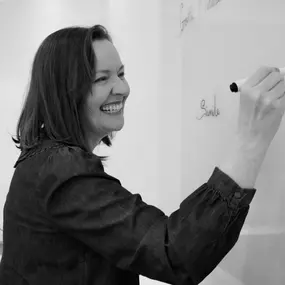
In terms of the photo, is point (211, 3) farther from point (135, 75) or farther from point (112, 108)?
point (135, 75)

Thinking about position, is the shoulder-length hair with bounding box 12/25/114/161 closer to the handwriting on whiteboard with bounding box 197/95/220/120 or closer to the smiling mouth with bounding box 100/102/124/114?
the smiling mouth with bounding box 100/102/124/114

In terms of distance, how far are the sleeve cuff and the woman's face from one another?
9.9 inches

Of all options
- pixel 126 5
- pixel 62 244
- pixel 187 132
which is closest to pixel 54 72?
pixel 62 244

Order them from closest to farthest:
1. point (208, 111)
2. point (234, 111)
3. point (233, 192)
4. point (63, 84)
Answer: point (233, 192), point (63, 84), point (234, 111), point (208, 111)

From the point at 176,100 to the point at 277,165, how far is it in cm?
55

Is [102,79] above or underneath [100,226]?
above

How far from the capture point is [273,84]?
46cm

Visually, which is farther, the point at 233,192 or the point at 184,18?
the point at 184,18

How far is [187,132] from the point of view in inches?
40.9

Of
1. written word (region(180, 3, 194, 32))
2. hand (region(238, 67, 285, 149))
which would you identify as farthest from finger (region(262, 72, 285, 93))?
written word (region(180, 3, 194, 32))

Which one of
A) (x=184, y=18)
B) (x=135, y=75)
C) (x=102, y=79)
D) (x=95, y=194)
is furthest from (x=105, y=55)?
(x=135, y=75)

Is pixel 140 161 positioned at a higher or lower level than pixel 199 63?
lower

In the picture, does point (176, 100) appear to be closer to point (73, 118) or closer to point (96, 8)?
point (73, 118)

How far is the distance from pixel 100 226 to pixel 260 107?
0.77ft
